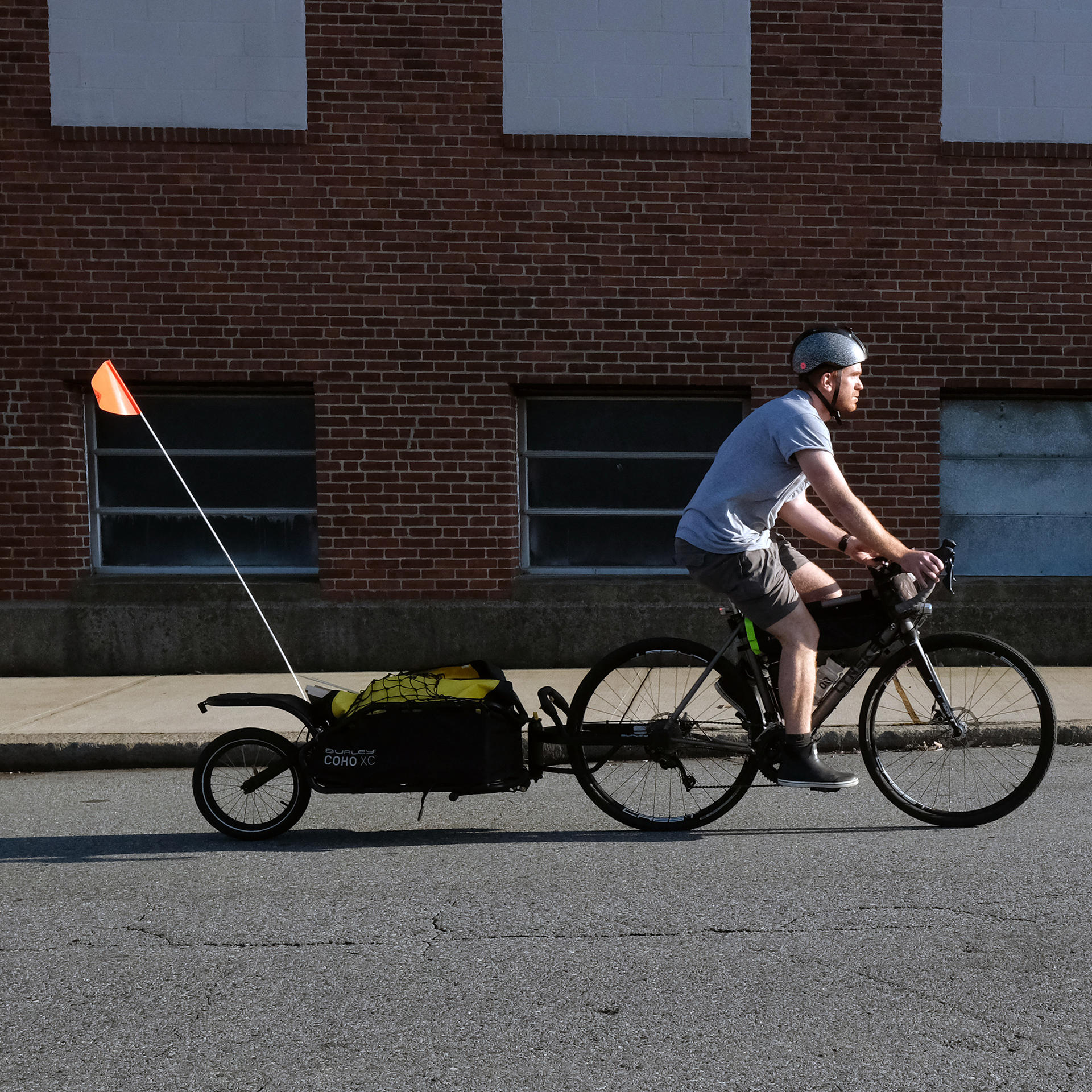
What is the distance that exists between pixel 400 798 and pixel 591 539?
182 inches

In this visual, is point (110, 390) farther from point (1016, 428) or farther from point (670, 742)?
point (1016, 428)

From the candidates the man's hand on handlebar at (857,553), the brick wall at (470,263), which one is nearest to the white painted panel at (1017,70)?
the brick wall at (470,263)

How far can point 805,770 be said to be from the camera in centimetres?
504

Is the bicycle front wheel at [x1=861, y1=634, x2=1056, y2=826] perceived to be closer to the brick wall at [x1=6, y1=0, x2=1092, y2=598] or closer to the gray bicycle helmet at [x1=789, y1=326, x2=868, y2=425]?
the gray bicycle helmet at [x1=789, y1=326, x2=868, y2=425]

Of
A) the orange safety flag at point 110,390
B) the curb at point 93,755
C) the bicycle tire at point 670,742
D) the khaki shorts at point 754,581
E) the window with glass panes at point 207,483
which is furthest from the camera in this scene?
the window with glass panes at point 207,483

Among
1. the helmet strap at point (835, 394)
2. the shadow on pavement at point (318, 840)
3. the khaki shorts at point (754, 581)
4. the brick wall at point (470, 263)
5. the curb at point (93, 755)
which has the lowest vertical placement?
the curb at point (93, 755)

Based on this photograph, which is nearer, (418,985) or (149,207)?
(418,985)

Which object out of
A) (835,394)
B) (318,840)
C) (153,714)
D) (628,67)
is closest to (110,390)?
(153,714)

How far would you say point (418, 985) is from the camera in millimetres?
3594

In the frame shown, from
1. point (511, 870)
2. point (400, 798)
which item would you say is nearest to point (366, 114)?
point (400, 798)

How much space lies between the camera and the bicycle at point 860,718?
5.16 meters

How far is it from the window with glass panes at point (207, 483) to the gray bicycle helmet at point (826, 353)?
5.95 meters

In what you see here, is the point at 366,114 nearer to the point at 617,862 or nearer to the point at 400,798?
the point at 400,798

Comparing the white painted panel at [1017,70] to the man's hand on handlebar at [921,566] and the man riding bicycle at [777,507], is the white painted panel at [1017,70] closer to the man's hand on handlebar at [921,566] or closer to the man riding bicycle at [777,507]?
the man riding bicycle at [777,507]
